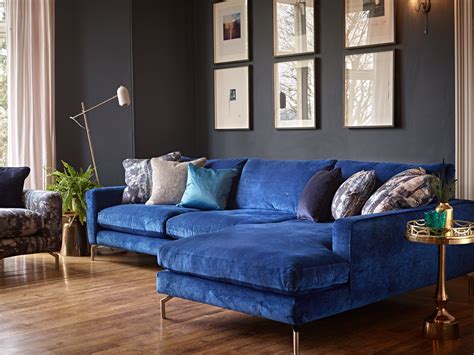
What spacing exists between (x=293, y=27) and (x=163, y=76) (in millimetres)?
1523

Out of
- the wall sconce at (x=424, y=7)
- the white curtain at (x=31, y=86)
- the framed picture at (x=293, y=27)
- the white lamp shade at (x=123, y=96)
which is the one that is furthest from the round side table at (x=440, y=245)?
the white curtain at (x=31, y=86)

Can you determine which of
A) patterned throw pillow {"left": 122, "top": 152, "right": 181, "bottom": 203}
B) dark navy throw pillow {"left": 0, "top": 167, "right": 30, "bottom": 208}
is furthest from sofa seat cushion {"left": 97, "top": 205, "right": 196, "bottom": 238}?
dark navy throw pillow {"left": 0, "top": 167, "right": 30, "bottom": 208}

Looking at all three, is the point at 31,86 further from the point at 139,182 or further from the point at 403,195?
the point at 403,195

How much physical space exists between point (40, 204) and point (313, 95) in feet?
7.65

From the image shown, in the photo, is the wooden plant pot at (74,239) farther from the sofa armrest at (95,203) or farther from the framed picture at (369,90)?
the framed picture at (369,90)

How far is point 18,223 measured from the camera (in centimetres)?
550

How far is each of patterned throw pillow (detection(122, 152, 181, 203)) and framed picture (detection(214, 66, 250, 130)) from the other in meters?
0.84

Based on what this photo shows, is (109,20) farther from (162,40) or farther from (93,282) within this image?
(93,282)

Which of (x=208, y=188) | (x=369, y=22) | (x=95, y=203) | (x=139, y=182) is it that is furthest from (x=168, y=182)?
(x=369, y=22)

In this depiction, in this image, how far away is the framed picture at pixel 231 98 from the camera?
6.73m

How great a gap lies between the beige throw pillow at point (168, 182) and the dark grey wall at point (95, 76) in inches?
41.6

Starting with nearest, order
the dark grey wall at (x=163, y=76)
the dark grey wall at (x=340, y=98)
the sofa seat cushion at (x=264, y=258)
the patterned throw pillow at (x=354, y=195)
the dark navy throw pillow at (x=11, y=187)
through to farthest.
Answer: the sofa seat cushion at (x=264, y=258) < the patterned throw pillow at (x=354, y=195) < the dark grey wall at (x=340, y=98) < the dark navy throw pillow at (x=11, y=187) < the dark grey wall at (x=163, y=76)

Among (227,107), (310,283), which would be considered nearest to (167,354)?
(310,283)

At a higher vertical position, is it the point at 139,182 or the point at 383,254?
the point at 139,182
